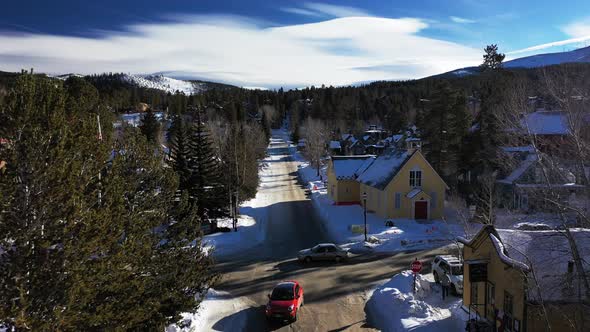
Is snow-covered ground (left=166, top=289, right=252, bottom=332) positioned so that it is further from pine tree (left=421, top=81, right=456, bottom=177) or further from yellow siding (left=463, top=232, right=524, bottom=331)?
pine tree (left=421, top=81, right=456, bottom=177)

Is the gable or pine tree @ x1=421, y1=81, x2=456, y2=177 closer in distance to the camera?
the gable

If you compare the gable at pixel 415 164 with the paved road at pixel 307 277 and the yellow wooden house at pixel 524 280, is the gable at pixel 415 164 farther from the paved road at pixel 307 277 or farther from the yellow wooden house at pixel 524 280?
the yellow wooden house at pixel 524 280

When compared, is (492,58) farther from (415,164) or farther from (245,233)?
(245,233)

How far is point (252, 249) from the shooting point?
29.6 m

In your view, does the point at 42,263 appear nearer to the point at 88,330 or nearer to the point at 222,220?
the point at 88,330

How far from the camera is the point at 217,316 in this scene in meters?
18.5

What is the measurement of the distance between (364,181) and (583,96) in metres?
30.7

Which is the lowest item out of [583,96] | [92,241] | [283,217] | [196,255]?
[283,217]

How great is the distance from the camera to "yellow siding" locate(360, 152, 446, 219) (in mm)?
36438

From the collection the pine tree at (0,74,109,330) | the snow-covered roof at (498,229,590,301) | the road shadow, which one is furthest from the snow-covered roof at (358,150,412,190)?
the pine tree at (0,74,109,330)

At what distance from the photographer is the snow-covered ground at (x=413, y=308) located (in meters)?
16.8

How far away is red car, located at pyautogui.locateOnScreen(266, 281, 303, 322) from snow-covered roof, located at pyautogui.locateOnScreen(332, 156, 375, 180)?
26839 millimetres

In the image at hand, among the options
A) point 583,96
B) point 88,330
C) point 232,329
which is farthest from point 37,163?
point 583,96

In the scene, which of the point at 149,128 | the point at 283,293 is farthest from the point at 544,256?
the point at 149,128
